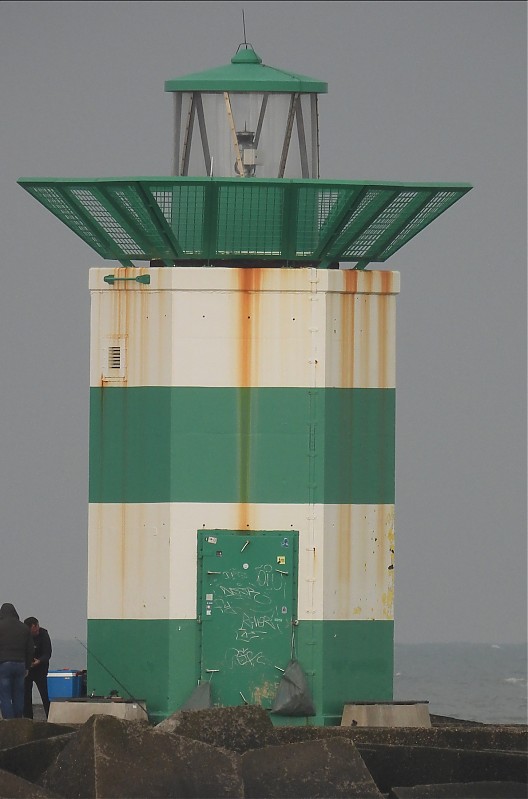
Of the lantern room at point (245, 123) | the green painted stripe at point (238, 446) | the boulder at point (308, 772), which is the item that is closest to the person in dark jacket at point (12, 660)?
the green painted stripe at point (238, 446)

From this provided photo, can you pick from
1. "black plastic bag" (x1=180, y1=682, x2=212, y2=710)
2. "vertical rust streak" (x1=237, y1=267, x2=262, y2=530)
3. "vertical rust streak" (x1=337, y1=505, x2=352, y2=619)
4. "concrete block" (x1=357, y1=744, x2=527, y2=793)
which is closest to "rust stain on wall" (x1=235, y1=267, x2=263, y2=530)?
"vertical rust streak" (x1=237, y1=267, x2=262, y2=530)

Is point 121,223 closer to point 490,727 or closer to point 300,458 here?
point 300,458

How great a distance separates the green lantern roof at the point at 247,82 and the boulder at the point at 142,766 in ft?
23.6

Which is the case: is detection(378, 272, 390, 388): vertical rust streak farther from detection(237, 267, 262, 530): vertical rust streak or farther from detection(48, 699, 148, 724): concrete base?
detection(48, 699, 148, 724): concrete base

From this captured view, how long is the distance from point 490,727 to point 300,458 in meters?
3.09

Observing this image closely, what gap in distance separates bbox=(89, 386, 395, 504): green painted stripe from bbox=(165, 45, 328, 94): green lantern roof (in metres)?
3.17

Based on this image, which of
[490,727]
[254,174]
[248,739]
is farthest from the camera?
[254,174]

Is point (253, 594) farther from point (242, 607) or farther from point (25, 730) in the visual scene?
point (25, 730)

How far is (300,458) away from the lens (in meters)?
20.8

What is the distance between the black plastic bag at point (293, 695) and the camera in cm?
2050

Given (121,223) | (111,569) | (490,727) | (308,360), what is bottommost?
(490,727)

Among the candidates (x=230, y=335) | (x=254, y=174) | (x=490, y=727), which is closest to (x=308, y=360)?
(x=230, y=335)

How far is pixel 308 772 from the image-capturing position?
17.7 meters

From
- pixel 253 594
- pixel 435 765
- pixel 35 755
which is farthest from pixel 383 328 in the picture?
pixel 35 755
